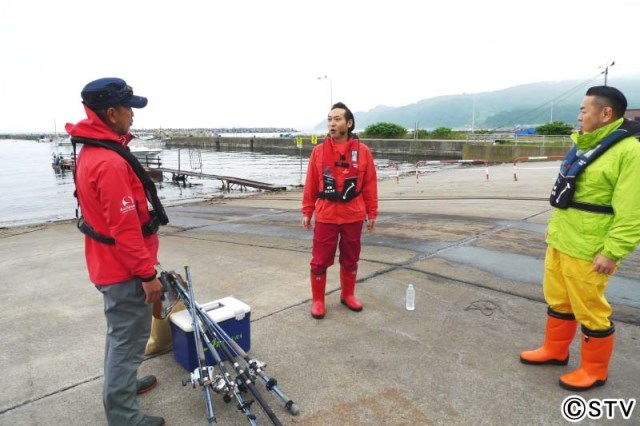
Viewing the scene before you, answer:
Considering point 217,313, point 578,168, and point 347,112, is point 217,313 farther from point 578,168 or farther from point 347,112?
point 578,168

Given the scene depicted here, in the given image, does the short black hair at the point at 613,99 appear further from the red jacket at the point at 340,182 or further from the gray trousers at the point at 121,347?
the gray trousers at the point at 121,347

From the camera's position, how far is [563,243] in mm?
2953

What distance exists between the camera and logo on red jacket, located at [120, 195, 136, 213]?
7.45ft

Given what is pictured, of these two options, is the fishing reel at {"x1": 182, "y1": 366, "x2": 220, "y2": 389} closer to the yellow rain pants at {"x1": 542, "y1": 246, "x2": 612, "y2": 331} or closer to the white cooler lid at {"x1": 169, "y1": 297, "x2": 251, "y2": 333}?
the white cooler lid at {"x1": 169, "y1": 297, "x2": 251, "y2": 333}

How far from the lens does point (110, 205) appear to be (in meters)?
2.24

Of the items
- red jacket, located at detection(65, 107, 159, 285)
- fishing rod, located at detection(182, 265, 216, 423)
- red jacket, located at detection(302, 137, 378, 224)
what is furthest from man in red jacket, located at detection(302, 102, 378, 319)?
red jacket, located at detection(65, 107, 159, 285)

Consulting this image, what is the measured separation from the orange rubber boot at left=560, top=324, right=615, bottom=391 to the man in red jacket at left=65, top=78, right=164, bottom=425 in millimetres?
2899

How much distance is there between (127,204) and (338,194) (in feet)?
7.10

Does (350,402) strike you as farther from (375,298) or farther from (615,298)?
(615,298)

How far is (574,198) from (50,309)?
17.1 feet

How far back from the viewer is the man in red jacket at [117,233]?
228 centimetres

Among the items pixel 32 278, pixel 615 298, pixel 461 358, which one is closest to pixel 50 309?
pixel 32 278

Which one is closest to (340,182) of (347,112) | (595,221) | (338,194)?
(338,194)

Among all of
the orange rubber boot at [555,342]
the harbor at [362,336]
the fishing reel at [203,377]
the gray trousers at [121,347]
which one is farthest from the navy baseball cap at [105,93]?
the orange rubber boot at [555,342]
